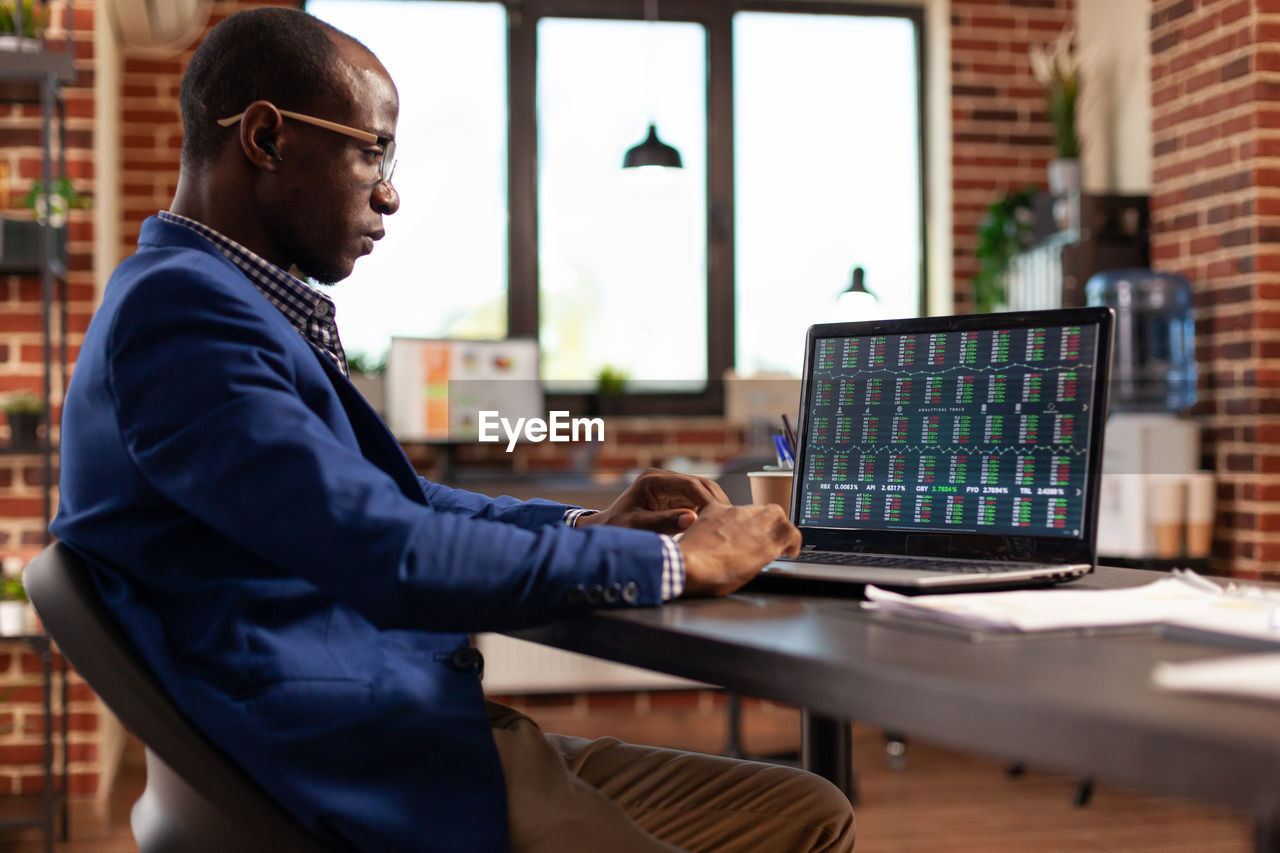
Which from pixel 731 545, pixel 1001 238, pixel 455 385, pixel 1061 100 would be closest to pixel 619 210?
pixel 455 385

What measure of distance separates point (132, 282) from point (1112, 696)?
0.83 m

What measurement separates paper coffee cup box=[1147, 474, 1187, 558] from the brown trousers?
243 cm

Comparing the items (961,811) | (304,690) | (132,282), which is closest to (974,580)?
(304,690)

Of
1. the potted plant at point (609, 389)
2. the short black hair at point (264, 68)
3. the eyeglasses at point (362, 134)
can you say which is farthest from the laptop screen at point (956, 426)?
the potted plant at point (609, 389)

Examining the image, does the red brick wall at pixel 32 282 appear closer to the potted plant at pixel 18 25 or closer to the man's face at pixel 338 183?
the potted plant at pixel 18 25

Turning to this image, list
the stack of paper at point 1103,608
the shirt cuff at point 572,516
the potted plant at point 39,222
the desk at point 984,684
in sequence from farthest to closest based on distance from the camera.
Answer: the potted plant at point 39,222 → the shirt cuff at point 572,516 → the stack of paper at point 1103,608 → the desk at point 984,684

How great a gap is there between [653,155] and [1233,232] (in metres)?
1.73

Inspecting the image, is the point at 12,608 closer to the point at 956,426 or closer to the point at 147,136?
the point at 147,136

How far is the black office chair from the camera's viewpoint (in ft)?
3.08

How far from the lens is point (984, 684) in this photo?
2.15ft

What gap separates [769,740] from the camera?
12.8 ft

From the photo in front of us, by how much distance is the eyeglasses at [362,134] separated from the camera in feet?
4.06

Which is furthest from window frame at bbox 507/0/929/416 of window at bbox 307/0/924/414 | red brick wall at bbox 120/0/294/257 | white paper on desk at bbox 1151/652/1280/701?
white paper on desk at bbox 1151/652/1280/701

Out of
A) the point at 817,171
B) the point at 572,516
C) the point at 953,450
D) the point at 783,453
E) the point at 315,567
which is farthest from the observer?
the point at 817,171
